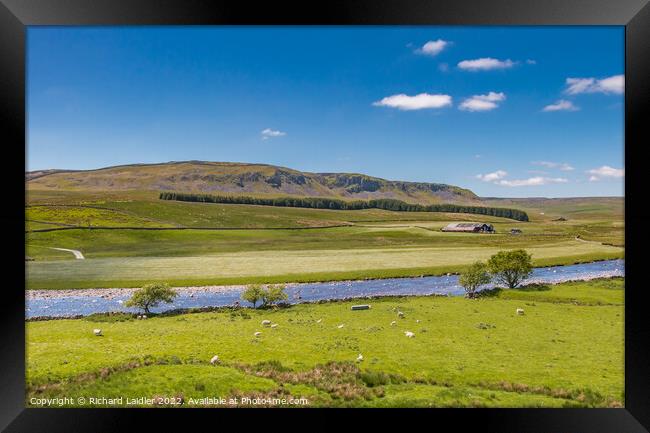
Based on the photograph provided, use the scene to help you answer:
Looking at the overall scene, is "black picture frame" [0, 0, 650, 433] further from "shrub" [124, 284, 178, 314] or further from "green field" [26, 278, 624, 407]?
"shrub" [124, 284, 178, 314]

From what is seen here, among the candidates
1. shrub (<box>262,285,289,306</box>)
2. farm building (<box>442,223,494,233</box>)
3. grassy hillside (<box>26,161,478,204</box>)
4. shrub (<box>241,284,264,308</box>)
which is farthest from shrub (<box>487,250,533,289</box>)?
shrub (<box>241,284,264,308</box>)

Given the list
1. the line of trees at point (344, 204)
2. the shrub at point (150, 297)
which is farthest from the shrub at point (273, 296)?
the line of trees at point (344, 204)

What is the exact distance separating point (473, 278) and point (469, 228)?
0.84 metres

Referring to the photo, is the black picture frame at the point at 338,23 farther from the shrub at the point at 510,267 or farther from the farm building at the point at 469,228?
the farm building at the point at 469,228

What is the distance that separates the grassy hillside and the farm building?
393 millimetres

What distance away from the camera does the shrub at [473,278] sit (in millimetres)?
4328

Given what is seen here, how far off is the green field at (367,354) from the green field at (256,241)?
1.76ft

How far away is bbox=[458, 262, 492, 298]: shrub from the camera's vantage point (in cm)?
433

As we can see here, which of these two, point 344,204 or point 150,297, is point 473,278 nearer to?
point 344,204

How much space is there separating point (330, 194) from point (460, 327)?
8.38 ft

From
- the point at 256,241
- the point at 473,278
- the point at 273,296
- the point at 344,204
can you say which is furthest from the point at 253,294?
the point at 473,278

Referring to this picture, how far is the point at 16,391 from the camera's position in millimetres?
3188

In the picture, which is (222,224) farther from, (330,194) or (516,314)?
(516,314)

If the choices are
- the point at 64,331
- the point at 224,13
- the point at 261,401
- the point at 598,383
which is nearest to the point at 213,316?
the point at 261,401
